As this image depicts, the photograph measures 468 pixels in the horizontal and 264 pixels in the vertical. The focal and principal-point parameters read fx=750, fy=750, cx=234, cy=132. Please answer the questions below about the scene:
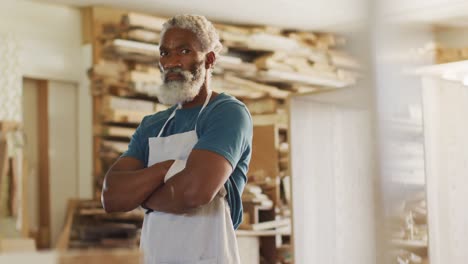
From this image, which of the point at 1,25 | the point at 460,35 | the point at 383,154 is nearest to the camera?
the point at 383,154

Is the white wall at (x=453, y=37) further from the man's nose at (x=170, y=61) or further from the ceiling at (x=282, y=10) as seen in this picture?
the man's nose at (x=170, y=61)

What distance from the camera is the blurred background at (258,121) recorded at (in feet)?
13.9

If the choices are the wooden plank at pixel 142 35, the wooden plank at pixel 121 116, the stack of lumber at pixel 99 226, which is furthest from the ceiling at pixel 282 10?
the stack of lumber at pixel 99 226

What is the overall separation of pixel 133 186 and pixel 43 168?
5138mm

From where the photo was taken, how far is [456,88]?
14.6 feet

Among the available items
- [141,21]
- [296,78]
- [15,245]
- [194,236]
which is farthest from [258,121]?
[194,236]

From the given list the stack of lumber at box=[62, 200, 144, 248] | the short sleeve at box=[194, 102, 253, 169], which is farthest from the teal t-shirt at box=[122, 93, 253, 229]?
the stack of lumber at box=[62, 200, 144, 248]

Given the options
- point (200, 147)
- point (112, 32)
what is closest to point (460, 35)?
point (112, 32)

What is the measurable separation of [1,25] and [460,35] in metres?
5.27

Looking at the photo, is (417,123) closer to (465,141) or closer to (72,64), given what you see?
(465,141)

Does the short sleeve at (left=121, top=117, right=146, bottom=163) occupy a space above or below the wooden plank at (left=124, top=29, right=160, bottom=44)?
below

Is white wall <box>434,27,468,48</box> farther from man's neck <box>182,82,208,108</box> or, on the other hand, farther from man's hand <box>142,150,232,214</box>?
man's hand <box>142,150,232,214</box>

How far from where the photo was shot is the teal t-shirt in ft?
7.33

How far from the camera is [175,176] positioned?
7.34 ft
